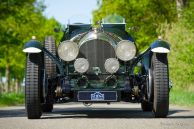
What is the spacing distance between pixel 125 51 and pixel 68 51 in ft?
3.64

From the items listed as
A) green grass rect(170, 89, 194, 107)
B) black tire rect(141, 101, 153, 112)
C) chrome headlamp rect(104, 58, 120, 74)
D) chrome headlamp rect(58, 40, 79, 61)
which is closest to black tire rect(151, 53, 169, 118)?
chrome headlamp rect(104, 58, 120, 74)

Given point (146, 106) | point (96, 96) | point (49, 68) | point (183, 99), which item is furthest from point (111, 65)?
point (183, 99)

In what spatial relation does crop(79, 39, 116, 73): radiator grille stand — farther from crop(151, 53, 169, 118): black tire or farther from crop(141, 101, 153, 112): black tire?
crop(141, 101, 153, 112): black tire

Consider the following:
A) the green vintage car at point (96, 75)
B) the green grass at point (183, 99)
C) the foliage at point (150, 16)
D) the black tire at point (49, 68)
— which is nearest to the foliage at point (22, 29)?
the foliage at point (150, 16)

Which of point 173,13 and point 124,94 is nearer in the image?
point 124,94

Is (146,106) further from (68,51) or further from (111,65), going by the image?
(68,51)

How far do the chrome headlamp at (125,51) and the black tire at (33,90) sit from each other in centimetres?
157

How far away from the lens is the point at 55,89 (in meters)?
13.2

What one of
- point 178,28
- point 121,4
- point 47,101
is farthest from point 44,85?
point 121,4

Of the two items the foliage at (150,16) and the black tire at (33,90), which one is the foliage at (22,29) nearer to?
the foliage at (150,16)

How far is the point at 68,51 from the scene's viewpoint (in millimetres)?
12758

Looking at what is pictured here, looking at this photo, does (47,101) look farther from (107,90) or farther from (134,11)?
(134,11)

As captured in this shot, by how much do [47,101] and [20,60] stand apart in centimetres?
3492

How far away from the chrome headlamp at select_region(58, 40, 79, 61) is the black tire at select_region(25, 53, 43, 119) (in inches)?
20.0
